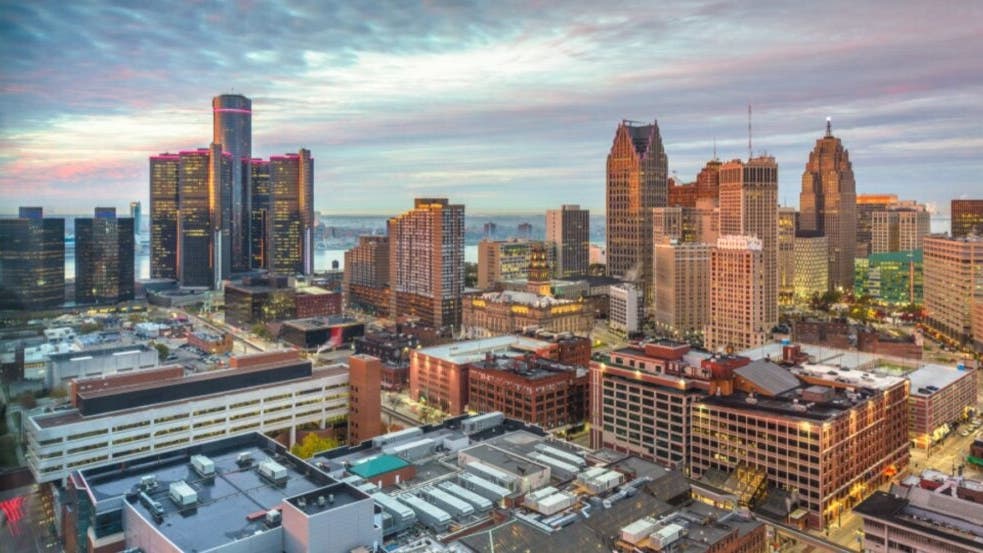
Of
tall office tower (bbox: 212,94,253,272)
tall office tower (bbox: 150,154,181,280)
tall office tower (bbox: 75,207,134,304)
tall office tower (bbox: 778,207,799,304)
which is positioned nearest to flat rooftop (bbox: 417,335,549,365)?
tall office tower (bbox: 75,207,134,304)

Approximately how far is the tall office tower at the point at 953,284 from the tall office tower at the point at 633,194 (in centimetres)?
1539

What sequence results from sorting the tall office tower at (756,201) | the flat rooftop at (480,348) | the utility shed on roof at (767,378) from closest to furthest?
the utility shed on roof at (767,378) → the flat rooftop at (480,348) → the tall office tower at (756,201)

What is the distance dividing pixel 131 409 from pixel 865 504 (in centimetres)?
1509

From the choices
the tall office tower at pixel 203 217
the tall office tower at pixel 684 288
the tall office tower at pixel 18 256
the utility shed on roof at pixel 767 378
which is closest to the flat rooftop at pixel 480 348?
the utility shed on roof at pixel 767 378

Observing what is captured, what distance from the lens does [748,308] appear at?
29062mm

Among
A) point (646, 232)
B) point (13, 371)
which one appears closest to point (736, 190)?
point (646, 232)

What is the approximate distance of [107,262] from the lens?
40844mm

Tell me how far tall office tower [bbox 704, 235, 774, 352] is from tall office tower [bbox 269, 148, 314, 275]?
36163 millimetres

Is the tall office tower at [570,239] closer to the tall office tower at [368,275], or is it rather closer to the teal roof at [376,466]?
the tall office tower at [368,275]

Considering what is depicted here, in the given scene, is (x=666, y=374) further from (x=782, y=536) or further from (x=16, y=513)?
(x=16, y=513)

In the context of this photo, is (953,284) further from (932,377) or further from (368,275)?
(368,275)

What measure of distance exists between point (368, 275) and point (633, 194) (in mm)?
17907

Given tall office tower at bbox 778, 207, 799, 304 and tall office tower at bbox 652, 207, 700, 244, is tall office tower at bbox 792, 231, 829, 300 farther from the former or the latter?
tall office tower at bbox 652, 207, 700, 244

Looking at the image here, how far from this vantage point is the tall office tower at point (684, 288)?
3506 centimetres
